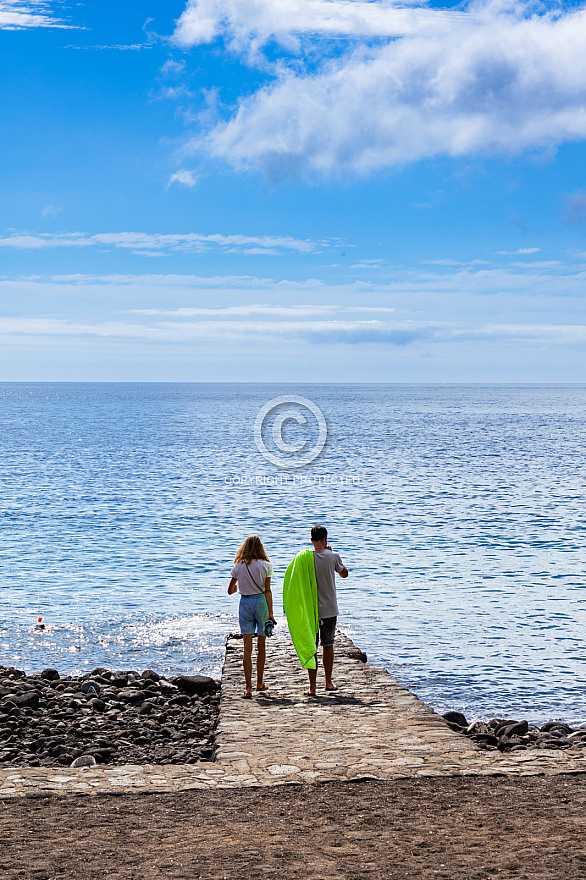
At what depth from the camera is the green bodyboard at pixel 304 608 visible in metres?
11.6

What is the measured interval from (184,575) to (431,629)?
323 inches

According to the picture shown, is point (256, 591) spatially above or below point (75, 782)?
above

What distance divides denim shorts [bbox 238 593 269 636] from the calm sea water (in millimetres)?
4076

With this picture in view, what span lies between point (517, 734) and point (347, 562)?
14.7 m

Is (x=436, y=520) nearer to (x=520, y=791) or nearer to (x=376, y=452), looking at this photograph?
(x=520, y=791)

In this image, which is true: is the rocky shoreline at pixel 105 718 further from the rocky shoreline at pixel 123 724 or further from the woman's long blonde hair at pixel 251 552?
the woman's long blonde hair at pixel 251 552

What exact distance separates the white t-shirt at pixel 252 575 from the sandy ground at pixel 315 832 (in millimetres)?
3864

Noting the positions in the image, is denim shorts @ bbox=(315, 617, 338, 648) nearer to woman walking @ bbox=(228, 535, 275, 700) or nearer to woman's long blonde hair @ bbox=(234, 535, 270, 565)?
woman walking @ bbox=(228, 535, 275, 700)

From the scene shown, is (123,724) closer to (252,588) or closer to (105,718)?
(105,718)

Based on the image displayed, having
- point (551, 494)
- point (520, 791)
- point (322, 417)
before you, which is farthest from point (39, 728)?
point (322, 417)

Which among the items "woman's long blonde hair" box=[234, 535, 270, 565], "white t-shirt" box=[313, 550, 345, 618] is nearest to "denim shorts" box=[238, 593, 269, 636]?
"woman's long blonde hair" box=[234, 535, 270, 565]

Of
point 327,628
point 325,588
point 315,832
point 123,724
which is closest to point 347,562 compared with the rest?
point 327,628

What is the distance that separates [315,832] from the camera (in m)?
6.76

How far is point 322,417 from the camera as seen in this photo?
468 feet
